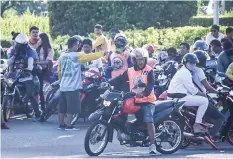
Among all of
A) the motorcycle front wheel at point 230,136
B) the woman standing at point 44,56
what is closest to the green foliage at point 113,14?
the woman standing at point 44,56

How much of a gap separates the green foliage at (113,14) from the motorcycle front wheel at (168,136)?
21231 mm

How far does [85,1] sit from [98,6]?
713 millimetres

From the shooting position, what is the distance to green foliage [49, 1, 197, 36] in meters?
32.8

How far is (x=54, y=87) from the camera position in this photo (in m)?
15.3

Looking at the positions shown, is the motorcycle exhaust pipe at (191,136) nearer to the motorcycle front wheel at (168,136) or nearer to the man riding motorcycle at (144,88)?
the motorcycle front wheel at (168,136)

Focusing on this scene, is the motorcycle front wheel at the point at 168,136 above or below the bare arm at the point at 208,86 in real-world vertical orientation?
below

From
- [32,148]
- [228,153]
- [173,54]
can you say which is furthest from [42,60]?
[228,153]

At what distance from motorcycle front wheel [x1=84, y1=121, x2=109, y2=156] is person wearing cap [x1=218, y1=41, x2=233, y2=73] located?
157 inches

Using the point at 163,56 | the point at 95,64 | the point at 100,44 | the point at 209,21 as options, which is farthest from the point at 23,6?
the point at 95,64

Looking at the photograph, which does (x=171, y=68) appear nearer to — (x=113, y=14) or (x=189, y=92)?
(x=189, y=92)

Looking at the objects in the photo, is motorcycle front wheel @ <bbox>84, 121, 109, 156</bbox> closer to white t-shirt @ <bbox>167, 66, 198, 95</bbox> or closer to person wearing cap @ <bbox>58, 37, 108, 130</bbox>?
white t-shirt @ <bbox>167, 66, 198, 95</bbox>

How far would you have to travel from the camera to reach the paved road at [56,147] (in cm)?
1161

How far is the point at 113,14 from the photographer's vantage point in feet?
109

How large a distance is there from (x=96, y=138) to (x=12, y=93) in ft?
13.4
